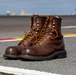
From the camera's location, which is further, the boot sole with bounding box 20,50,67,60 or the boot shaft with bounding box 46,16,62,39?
the boot shaft with bounding box 46,16,62,39

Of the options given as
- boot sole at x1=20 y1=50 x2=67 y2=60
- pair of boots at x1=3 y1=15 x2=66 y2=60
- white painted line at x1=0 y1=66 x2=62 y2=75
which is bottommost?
boot sole at x1=20 y1=50 x2=67 y2=60

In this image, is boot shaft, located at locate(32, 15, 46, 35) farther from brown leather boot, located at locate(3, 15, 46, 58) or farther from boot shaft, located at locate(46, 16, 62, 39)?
boot shaft, located at locate(46, 16, 62, 39)

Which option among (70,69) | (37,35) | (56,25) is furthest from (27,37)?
(70,69)

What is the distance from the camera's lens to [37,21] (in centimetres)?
537

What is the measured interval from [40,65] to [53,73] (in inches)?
24.9

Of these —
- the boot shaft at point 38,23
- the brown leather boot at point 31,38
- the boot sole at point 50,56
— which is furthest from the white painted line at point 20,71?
the boot shaft at point 38,23

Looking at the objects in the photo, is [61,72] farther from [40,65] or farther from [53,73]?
[40,65]

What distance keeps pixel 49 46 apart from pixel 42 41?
156mm

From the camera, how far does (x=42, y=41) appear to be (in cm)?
524

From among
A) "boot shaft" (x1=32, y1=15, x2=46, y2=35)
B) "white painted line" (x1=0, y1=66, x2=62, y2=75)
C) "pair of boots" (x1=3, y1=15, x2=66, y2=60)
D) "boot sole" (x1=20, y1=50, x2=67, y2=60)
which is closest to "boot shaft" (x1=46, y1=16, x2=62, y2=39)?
"pair of boots" (x1=3, y1=15, x2=66, y2=60)

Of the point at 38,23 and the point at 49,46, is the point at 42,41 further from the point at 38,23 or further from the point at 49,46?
the point at 38,23

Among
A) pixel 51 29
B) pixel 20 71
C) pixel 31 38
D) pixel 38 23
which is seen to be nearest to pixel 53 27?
pixel 51 29

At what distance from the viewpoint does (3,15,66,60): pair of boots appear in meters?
5.14

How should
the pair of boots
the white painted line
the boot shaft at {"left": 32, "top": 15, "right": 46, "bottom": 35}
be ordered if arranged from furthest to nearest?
1. the boot shaft at {"left": 32, "top": 15, "right": 46, "bottom": 35}
2. the pair of boots
3. the white painted line
